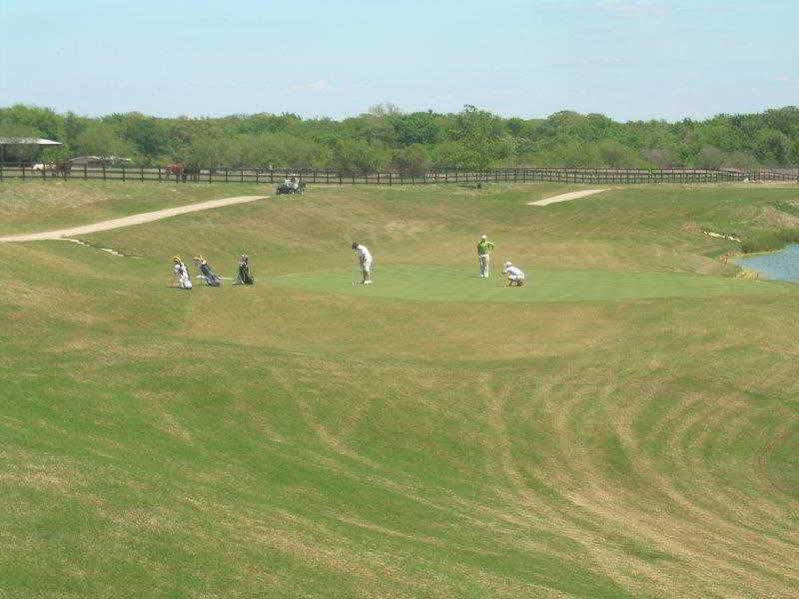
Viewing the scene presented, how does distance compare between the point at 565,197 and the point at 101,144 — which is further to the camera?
the point at 101,144

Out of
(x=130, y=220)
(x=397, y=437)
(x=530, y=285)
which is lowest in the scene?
(x=397, y=437)

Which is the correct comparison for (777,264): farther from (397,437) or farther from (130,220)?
(397,437)

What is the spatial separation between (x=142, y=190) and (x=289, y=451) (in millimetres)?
58380

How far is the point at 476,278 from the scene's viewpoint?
4778cm

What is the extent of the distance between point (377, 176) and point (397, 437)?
252 feet

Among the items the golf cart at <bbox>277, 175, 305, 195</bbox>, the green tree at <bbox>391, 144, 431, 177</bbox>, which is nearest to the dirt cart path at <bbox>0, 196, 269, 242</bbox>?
the golf cart at <bbox>277, 175, 305, 195</bbox>

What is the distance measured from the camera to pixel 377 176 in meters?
103

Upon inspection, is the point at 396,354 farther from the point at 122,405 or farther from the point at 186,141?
the point at 186,141

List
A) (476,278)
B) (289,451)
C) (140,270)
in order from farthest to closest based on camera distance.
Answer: (140,270) < (476,278) < (289,451)

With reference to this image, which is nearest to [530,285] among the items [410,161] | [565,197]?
[565,197]

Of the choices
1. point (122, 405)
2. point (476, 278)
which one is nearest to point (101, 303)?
point (122, 405)

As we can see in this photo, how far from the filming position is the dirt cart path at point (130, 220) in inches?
2402

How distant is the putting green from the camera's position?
42.5 metres

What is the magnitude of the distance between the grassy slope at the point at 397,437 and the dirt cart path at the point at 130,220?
18.5 meters
